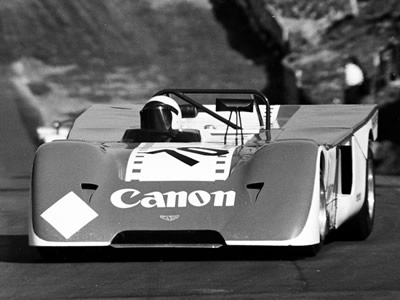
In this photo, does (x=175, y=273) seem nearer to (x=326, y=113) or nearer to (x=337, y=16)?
(x=326, y=113)

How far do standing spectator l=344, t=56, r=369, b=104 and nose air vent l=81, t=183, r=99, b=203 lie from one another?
26.1 ft

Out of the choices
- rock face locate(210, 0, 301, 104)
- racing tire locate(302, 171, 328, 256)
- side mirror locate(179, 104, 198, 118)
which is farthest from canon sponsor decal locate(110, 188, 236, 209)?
rock face locate(210, 0, 301, 104)

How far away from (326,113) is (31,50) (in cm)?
814

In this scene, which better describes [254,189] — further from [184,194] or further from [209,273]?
[209,273]

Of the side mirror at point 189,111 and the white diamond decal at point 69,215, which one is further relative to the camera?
the side mirror at point 189,111

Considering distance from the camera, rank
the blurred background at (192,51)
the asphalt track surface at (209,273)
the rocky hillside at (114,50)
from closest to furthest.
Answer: the asphalt track surface at (209,273) < the blurred background at (192,51) < the rocky hillside at (114,50)

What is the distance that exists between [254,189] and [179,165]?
43 cm

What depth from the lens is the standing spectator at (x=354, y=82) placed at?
14.7m

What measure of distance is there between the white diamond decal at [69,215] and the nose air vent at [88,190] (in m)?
0.04

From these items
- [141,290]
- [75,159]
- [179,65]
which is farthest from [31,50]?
[141,290]

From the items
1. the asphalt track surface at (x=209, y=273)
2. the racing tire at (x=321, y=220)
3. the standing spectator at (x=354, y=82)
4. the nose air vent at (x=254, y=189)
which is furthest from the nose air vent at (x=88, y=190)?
the standing spectator at (x=354, y=82)

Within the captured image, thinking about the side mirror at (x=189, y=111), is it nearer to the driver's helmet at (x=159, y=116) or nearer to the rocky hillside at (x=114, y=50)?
the driver's helmet at (x=159, y=116)

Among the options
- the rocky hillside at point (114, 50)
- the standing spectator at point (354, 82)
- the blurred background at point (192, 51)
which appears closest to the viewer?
the standing spectator at point (354, 82)

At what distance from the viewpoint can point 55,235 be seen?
267 inches
